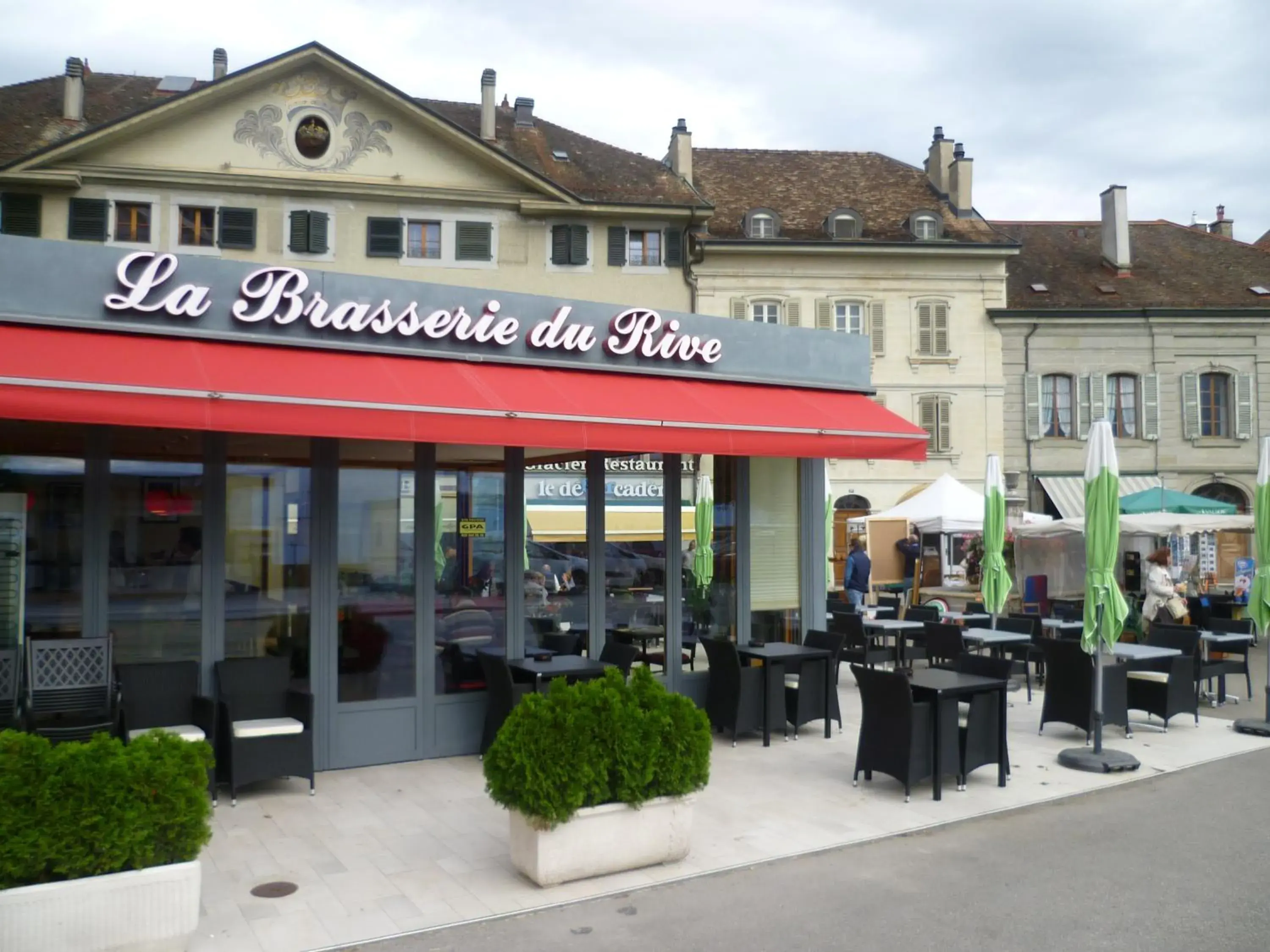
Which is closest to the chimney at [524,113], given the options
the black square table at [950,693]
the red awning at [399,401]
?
the red awning at [399,401]

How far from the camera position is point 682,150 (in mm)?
31531

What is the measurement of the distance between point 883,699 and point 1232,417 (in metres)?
28.9

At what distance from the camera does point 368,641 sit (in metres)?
8.54

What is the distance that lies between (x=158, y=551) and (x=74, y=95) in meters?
25.7

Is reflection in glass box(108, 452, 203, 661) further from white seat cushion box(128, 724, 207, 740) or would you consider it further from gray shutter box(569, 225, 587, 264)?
gray shutter box(569, 225, 587, 264)

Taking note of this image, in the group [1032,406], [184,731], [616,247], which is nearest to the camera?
[184,731]

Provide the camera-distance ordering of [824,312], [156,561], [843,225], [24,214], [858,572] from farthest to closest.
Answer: [843,225] → [824,312] → [24,214] → [858,572] → [156,561]

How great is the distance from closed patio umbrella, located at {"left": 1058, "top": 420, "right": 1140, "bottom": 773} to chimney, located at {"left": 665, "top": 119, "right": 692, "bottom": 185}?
2399cm

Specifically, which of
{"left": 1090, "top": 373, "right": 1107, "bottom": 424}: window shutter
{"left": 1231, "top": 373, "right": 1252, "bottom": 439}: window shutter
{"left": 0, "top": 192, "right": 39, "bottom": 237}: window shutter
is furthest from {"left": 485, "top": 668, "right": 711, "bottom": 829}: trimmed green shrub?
{"left": 1231, "top": 373, "right": 1252, "bottom": 439}: window shutter

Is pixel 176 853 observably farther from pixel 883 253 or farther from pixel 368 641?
pixel 883 253

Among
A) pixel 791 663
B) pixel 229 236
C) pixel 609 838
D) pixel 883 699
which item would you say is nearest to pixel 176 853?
pixel 609 838

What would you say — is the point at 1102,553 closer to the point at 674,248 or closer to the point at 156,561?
the point at 156,561

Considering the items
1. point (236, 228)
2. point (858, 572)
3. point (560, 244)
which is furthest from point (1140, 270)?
point (236, 228)

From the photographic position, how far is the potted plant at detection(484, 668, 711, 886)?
570 centimetres
